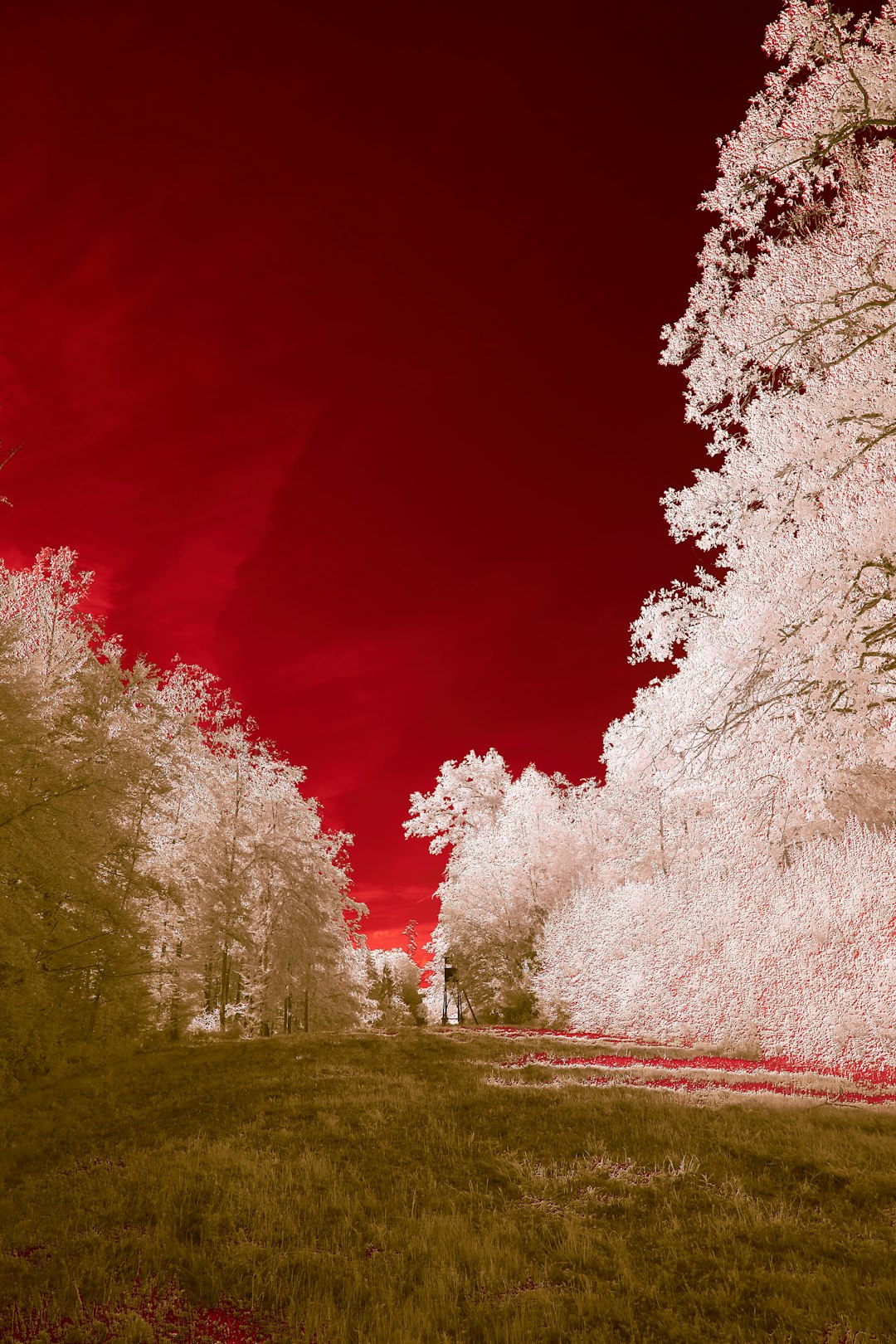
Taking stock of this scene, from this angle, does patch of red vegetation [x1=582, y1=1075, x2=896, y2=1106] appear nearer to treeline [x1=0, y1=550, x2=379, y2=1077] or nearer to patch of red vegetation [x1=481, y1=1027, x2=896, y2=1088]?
patch of red vegetation [x1=481, y1=1027, x2=896, y2=1088]

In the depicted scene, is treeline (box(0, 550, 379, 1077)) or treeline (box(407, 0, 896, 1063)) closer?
treeline (box(407, 0, 896, 1063))

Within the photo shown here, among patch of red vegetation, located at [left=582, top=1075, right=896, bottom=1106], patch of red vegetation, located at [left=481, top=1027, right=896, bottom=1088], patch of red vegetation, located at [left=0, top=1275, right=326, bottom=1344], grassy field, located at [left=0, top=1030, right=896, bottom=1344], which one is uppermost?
patch of red vegetation, located at [left=0, top=1275, right=326, bottom=1344]

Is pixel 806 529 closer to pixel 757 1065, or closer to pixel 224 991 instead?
pixel 757 1065

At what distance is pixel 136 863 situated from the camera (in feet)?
55.1

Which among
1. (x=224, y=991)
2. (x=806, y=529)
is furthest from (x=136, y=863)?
(x=806, y=529)

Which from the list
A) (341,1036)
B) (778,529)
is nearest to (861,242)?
(778,529)

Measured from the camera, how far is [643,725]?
38.5 ft

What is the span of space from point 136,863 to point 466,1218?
44.7 feet

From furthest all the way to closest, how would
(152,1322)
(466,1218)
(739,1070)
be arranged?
1. (739,1070)
2. (466,1218)
3. (152,1322)

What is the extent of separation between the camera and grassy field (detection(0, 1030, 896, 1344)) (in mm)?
4230

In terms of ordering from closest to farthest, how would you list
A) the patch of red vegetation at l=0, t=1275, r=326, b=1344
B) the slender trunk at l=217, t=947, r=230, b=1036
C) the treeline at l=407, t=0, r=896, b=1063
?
the patch of red vegetation at l=0, t=1275, r=326, b=1344
the treeline at l=407, t=0, r=896, b=1063
the slender trunk at l=217, t=947, r=230, b=1036

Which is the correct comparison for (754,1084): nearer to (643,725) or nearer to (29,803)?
(643,725)

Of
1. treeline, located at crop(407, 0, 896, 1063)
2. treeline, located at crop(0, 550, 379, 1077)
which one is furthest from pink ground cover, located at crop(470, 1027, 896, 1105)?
treeline, located at crop(0, 550, 379, 1077)

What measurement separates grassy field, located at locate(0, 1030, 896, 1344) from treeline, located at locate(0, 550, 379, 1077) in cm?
269
